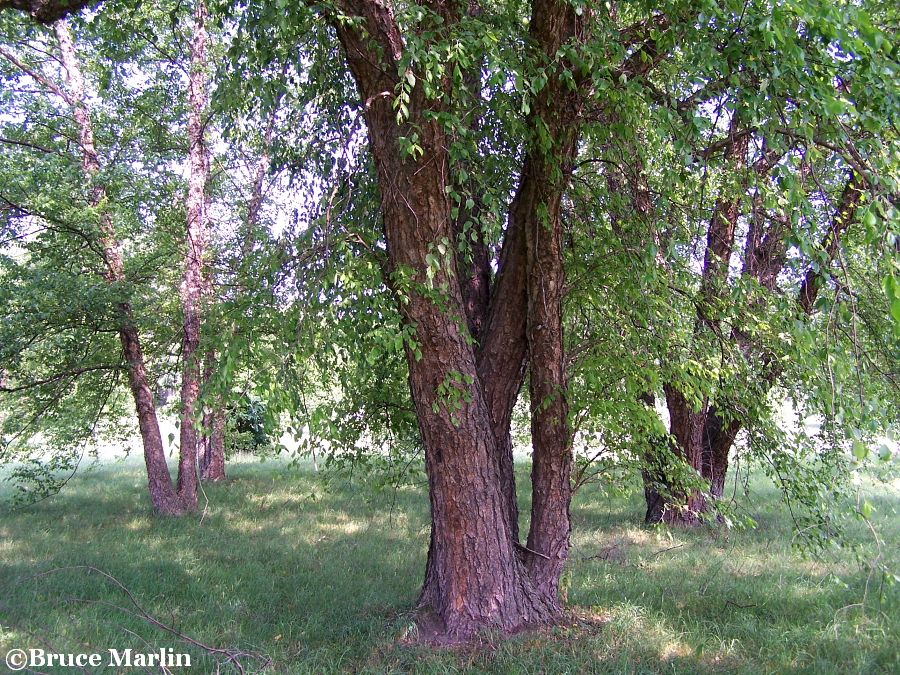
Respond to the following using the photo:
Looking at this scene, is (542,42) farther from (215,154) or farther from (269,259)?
(215,154)

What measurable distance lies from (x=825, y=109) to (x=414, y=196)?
7.99 feet

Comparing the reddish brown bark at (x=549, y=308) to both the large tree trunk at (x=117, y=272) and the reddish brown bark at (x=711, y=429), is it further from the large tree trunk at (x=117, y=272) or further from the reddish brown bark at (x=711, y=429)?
the large tree trunk at (x=117, y=272)

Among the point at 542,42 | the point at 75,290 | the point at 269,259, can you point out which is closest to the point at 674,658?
the point at 269,259

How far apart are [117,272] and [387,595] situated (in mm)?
6372

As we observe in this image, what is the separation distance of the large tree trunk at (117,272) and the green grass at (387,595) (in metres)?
0.98

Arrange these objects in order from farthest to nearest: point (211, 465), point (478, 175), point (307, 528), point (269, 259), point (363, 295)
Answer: point (211, 465) < point (307, 528) < point (478, 175) < point (269, 259) < point (363, 295)

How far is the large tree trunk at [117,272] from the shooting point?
9.02 metres

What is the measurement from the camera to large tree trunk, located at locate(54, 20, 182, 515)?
9016 millimetres

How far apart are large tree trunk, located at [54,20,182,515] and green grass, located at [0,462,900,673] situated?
38.4 inches

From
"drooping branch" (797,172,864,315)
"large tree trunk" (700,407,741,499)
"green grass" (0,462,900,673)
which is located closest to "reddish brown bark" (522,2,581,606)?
"green grass" (0,462,900,673)

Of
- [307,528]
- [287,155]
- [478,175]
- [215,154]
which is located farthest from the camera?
[215,154]

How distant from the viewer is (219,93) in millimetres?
4684

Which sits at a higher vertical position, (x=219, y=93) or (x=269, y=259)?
(x=219, y=93)

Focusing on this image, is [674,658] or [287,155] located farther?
[287,155]
